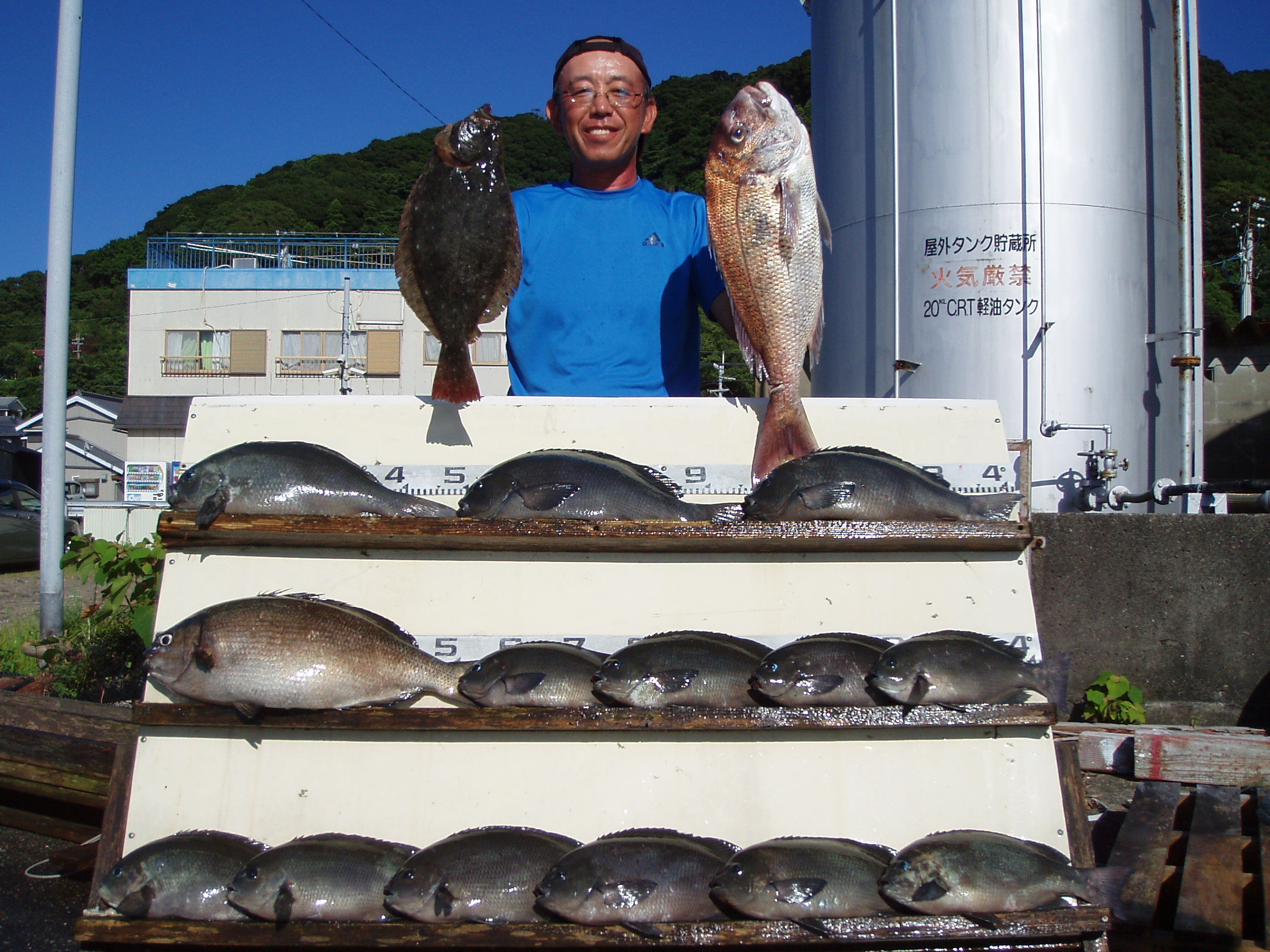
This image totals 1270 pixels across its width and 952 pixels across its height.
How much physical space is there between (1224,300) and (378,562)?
49.9 metres

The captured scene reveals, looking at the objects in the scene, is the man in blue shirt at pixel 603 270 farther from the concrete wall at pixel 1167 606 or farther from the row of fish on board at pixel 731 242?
the concrete wall at pixel 1167 606

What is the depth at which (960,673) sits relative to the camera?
2.45 meters

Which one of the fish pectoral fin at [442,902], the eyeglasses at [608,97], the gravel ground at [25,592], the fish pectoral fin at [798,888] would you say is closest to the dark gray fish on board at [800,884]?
the fish pectoral fin at [798,888]

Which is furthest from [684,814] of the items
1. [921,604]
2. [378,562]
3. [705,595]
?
[378,562]

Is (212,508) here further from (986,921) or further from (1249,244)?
(1249,244)

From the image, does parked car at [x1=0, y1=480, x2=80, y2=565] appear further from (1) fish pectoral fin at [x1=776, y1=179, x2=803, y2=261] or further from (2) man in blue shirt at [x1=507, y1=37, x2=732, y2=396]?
(1) fish pectoral fin at [x1=776, y1=179, x2=803, y2=261]

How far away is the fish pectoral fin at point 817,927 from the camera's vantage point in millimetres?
2082

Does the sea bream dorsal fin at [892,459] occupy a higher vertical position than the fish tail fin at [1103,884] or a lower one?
higher

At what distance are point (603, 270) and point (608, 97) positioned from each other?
0.67m

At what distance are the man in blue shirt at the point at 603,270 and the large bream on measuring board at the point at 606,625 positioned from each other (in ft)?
1.16

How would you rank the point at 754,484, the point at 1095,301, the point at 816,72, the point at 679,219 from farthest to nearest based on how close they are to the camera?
the point at 816,72, the point at 1095,301, the point at 679,219, the point at 754,484

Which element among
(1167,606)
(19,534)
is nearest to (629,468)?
(1167,606)

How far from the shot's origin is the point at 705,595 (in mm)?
2713

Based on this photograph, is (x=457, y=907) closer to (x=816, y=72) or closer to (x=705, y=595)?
(x=705, y=595)
